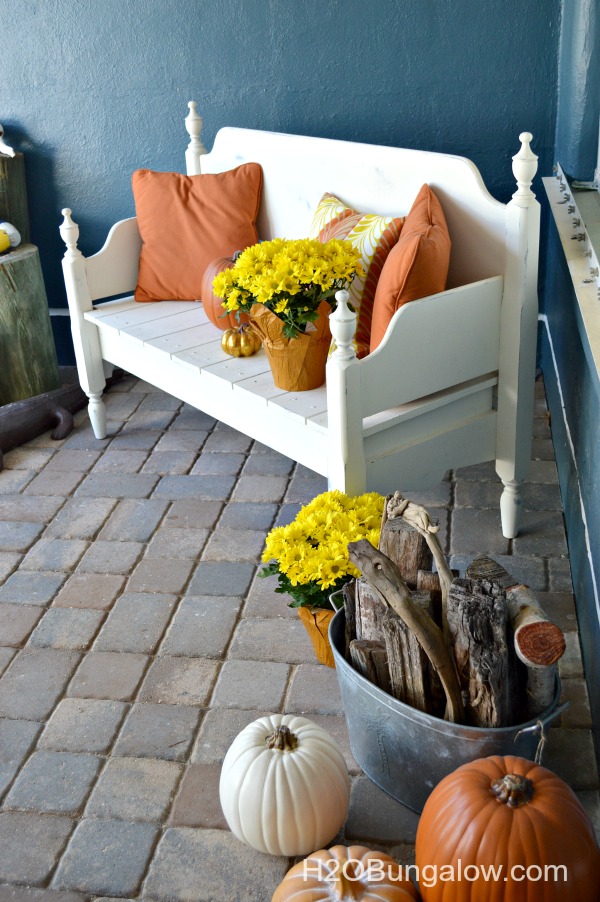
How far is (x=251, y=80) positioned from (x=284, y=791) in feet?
9.53

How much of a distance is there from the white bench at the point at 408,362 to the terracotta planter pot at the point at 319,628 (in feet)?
1.20

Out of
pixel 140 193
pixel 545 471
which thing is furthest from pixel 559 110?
pixel 140 193

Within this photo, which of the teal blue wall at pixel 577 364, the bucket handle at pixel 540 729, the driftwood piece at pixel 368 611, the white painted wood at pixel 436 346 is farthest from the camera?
the white painted wood at pixel 436 346

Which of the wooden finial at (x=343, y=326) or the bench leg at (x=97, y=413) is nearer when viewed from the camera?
the wooden finial at (x=343, y=326)

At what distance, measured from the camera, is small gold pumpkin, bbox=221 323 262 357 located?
2.95 m

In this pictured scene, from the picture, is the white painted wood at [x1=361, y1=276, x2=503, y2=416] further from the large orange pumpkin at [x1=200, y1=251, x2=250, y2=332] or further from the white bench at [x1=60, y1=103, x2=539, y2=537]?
the large orange pumpkin at [x1=200, y1=251, x2=250, y2=332]

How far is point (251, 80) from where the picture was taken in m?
3.68

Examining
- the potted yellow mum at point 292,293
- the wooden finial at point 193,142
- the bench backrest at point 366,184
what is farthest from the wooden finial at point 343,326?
the wooden finial at point 193,142

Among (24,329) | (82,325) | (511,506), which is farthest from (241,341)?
(24,329)

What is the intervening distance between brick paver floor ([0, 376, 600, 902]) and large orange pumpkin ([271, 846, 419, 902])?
0.69ft

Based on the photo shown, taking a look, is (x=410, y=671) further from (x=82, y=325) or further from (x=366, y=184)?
(x=82, y=325)

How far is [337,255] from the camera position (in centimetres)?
246

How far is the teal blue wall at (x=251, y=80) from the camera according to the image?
3355mm
